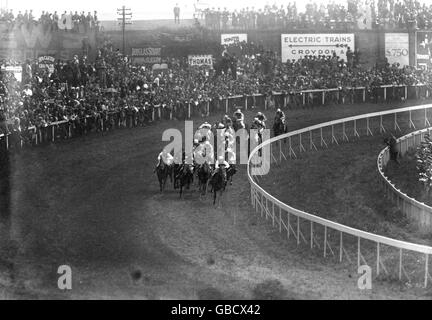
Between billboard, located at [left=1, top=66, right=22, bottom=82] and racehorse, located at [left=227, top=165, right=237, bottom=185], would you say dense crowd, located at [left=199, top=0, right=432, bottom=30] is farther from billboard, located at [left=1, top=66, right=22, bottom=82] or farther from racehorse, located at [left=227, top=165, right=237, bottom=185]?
racehorse, located at [left=227, top=165, right=237, bottom=185]

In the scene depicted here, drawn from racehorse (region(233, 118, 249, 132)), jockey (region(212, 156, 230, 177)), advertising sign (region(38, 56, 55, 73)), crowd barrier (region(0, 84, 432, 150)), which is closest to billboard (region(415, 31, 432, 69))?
crowd barrier (region(0, 84, 432, 150))

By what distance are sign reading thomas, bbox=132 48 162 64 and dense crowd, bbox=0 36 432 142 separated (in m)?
1.34

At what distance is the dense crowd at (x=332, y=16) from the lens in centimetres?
4822

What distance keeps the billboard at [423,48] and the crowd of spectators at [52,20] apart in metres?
19.0

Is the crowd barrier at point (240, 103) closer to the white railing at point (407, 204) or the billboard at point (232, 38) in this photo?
the billboard at point (232, 38)

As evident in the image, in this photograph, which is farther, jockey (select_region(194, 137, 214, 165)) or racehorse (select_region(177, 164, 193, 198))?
jockey (select_region(194, 137, 214, 165))

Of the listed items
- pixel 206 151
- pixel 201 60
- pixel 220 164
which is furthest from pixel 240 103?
pixel 220 164

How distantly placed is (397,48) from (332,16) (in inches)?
174

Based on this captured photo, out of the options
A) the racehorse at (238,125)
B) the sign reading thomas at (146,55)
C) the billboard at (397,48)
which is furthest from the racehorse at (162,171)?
the billboard at (397,48)

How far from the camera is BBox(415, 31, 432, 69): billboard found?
48469 millimetres

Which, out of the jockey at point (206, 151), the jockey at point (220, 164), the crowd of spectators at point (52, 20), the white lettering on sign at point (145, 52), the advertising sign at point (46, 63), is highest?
the crowd of spectators at point (52, 20)

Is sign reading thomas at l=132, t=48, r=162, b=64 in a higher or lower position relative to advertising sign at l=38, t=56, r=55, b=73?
higher

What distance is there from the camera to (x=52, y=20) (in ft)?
137

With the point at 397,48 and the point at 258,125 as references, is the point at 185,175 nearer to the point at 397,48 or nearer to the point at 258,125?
the point at 258,125
